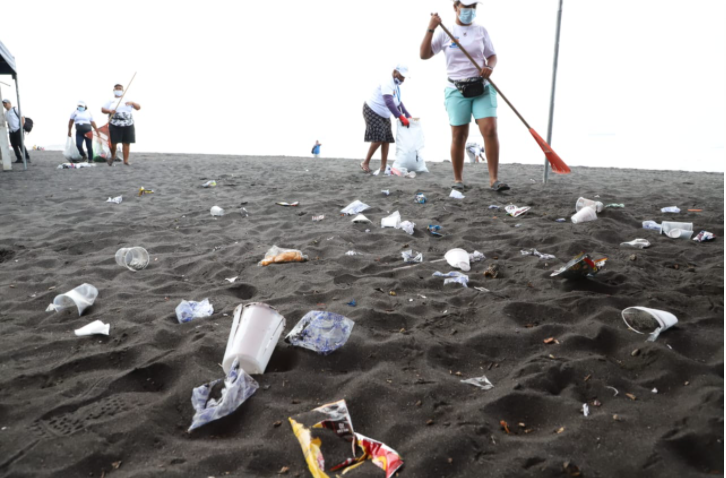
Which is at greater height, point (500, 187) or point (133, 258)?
point (500, 187)

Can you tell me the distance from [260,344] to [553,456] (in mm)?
911

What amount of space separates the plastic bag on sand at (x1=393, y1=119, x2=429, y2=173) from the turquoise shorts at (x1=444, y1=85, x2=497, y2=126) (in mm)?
2112

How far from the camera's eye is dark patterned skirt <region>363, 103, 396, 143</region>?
6.74 meters

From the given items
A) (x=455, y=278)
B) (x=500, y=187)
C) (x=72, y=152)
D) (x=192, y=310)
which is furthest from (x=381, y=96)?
(x=72, y=152)

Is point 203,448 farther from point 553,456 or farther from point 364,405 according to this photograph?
point 553,456

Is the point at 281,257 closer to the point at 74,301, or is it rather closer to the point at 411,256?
the point at 411,256

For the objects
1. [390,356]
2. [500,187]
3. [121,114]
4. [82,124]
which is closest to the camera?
[390,356]

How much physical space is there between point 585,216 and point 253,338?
268cm

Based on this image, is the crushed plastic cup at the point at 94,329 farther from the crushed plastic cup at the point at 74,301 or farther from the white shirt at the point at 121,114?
the white shirt at the point at 121,114

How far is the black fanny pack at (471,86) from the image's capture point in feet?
14.7

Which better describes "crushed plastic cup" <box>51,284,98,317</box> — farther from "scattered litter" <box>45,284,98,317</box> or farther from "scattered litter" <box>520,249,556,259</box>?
"scattered litter" <box>520,249,556,259</box>

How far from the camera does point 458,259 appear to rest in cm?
254

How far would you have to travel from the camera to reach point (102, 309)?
2092 mm

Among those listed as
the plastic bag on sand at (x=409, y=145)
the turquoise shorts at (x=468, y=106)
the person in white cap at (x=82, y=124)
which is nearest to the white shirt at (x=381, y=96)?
the plastic bag on sand at (x=409, y=145)
